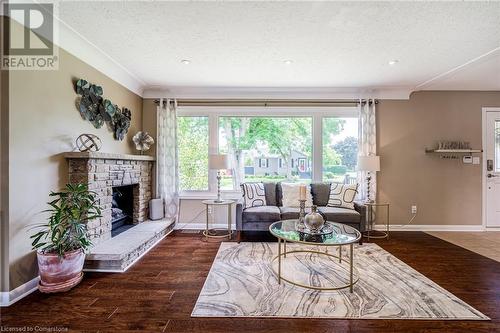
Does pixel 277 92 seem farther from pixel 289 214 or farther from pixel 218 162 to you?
pixel 289 214

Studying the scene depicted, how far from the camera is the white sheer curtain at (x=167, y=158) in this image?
4.49 m

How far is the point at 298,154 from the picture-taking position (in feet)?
15.5

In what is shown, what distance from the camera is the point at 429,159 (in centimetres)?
452

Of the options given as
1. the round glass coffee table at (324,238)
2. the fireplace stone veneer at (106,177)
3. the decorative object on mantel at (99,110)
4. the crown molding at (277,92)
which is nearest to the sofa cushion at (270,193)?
the round glass coffee table at (324,238)

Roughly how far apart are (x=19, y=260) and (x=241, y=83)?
140 inches

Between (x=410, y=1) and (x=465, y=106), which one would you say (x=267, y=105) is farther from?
(x=465, y=106)

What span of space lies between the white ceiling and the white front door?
0.81 metres

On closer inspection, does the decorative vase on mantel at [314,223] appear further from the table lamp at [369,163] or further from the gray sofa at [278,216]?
the table lamp at [369,163]

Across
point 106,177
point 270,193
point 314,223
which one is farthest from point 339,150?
point 106,177

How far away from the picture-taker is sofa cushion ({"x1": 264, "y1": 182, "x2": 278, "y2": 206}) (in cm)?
426

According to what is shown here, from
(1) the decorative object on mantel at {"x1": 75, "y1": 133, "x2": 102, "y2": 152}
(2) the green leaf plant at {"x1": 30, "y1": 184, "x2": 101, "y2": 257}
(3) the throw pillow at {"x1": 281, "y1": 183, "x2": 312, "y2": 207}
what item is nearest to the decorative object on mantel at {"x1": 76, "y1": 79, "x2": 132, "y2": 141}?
(1) the decorative object on mantel at {"x1": 75, "y1": 133, "x2": 102, "y2": 152}

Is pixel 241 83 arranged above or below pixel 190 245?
above

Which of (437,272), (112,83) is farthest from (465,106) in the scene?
(112,83)

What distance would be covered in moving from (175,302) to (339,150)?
12.3 feet
